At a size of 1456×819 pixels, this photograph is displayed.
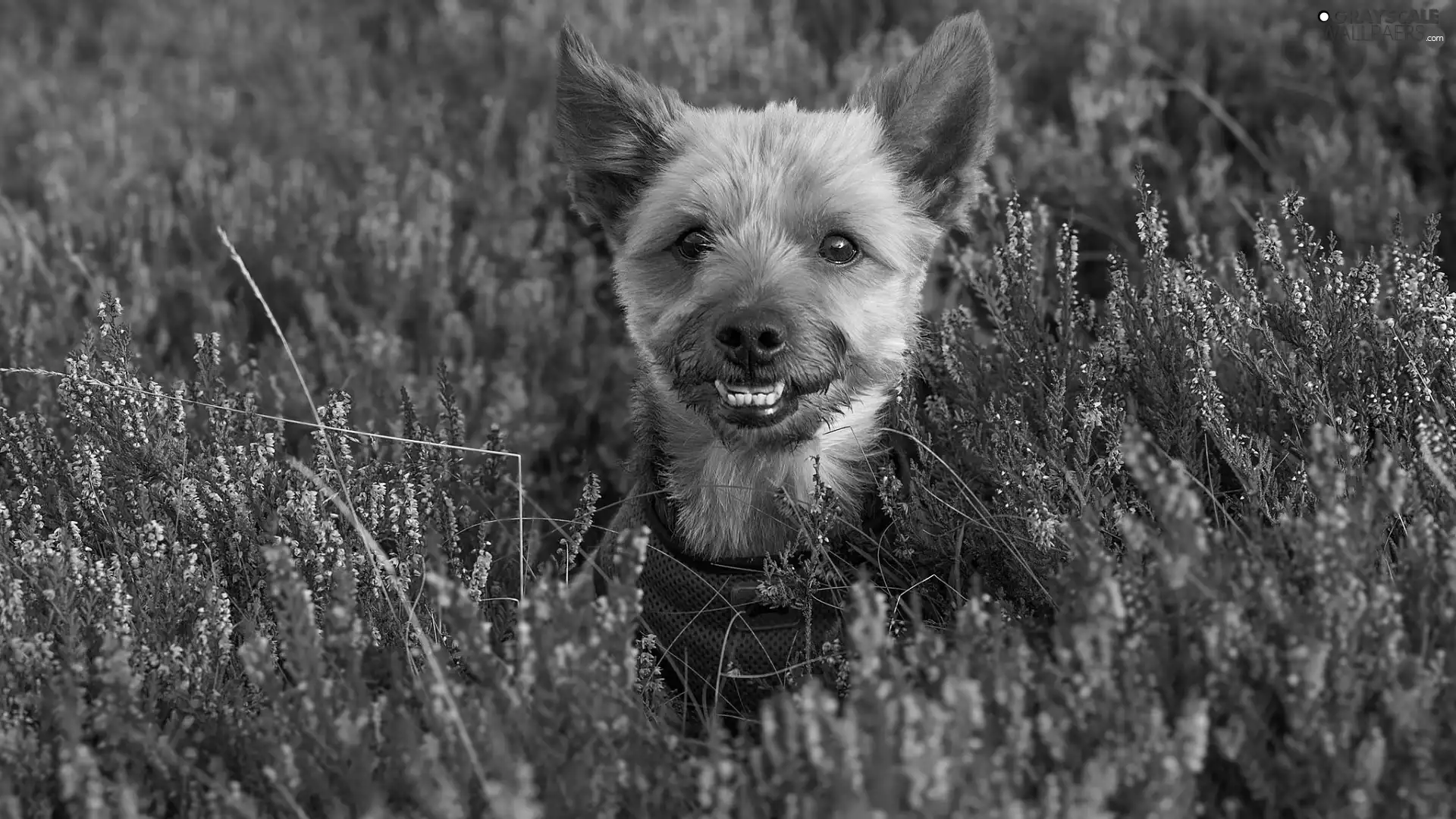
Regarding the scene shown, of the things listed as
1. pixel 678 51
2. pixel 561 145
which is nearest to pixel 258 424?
pixel 561 145

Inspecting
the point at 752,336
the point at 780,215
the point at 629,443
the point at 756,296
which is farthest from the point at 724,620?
the point at 629,443

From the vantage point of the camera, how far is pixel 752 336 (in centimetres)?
371

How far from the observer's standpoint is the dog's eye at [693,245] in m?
4.24

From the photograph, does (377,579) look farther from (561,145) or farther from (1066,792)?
(1066,792)

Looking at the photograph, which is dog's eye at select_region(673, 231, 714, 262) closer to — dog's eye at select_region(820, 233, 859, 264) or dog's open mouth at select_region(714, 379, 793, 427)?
dog's eye at select_region(820, 233, 859, 264)

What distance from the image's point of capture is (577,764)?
2.66 m

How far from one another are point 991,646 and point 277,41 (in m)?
8.82

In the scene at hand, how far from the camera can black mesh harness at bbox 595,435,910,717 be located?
3.75 meters

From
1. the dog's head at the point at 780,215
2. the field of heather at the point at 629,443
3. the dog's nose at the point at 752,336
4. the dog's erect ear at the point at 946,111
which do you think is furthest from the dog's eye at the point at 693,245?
the field of heather at the point at 629,443

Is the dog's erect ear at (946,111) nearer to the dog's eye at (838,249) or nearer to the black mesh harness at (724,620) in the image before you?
the dog's eye at (838,249)

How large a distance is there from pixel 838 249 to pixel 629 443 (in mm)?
1992

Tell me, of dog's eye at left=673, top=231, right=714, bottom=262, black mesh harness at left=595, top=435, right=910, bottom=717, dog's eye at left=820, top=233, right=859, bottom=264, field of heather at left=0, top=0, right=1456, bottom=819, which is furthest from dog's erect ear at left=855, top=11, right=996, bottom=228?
black mesh harness at left=595, top=435, right=910, bottom=717

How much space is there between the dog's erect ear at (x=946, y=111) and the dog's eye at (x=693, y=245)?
73 centimetres

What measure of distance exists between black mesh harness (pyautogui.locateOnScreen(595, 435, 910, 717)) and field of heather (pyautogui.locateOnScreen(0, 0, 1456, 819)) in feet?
0.51
